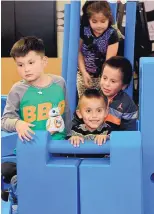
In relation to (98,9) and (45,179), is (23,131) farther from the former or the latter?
(98,9)

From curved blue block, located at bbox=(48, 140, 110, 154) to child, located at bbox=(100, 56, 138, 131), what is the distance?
0.95 feet

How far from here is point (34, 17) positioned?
4.15 meters

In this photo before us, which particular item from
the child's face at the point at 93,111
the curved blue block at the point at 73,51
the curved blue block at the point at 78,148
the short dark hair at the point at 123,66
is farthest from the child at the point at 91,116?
the curved blue block at the point at 73,51

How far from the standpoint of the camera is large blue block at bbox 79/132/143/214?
103 centimetres

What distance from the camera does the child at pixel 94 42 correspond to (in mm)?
1624

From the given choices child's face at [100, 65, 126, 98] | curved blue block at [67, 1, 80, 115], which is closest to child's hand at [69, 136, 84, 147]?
child's face at [100, 65, 126, 98]

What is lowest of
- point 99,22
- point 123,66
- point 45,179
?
point 45,179

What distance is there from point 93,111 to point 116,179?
0.24m

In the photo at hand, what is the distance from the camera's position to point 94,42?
5.64 ft

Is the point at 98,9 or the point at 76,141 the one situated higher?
the point at 98,9

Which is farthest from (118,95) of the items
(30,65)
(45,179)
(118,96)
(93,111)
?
(45,179)

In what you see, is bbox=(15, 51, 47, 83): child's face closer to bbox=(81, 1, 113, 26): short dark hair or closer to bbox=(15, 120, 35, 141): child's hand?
bbox=(15, 120, 35, 141): child's hand

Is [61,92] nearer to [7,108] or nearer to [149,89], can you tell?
[7,108]

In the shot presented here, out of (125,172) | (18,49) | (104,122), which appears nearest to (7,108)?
(18,49)
